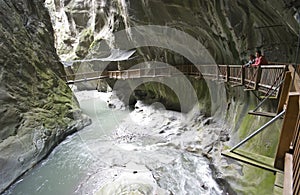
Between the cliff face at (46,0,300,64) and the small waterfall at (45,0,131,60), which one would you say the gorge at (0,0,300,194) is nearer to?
the cliff face at (46,0,300,64)

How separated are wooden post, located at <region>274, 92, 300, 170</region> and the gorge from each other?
4.06 meters

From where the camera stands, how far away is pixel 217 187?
8055 millimetres

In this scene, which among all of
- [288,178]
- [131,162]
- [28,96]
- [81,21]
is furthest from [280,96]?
[81,21]

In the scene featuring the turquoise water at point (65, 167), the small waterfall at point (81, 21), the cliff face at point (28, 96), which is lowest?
the turquoise water at point (65, 167)

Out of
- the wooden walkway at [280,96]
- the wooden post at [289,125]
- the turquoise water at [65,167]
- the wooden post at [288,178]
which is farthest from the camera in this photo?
the turquoise water at [65,167]

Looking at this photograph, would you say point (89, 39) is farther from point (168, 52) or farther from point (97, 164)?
point (97, 164)

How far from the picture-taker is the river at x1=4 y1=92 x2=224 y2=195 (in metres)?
8.58

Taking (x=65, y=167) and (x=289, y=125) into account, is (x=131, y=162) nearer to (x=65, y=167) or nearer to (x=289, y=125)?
(x=65, y=167)

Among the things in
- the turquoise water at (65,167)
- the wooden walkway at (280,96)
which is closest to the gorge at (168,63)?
the turquoise water at (65,167)

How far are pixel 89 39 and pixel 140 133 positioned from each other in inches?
736

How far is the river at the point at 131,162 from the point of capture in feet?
28.1

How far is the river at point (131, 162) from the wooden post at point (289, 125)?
5.57 meters

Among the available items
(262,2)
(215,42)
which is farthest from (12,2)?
(262,2)

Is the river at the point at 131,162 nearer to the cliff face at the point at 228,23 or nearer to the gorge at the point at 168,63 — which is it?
the gorge at the point at 168,63
